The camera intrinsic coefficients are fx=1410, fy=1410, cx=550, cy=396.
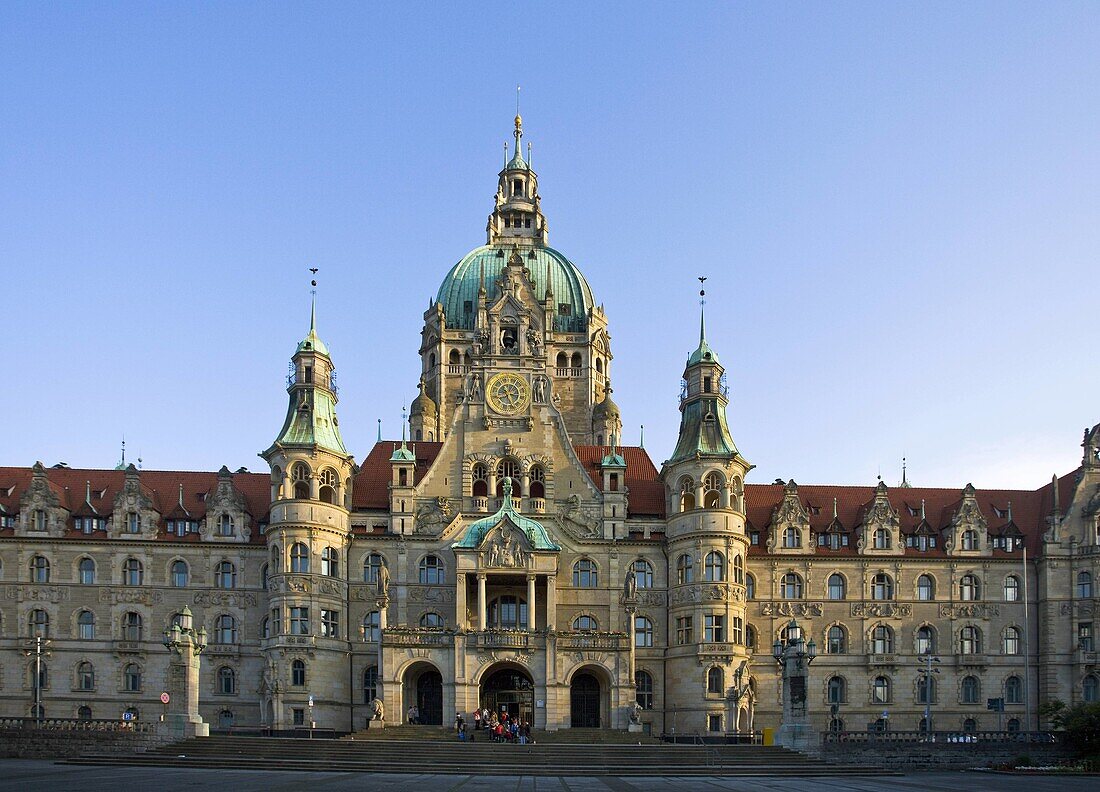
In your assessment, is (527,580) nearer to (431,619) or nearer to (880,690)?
(431,619)

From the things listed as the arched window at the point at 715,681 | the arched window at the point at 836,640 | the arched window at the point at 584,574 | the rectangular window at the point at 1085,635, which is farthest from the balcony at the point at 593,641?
the rectangular window at the point at 1085,635

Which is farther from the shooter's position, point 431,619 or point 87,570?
point 87,570

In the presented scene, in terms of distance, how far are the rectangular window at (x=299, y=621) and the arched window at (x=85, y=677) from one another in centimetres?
1288

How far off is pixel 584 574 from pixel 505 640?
8.66m

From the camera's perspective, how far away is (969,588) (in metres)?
89.4

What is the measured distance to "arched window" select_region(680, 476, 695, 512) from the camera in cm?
8725

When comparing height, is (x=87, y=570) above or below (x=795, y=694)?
above

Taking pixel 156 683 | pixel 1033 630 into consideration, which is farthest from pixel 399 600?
pixel 1033 630

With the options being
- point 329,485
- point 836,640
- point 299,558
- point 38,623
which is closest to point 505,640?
point 299,558

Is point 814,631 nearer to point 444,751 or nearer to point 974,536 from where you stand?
point 974,536

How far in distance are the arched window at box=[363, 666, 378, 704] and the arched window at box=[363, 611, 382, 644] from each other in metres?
1.67

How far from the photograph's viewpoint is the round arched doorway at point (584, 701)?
8338cm

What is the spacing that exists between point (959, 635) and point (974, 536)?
20.9 feet

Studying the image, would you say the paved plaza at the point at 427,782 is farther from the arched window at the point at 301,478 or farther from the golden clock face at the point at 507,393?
the golden clock face at the point at 507,393
